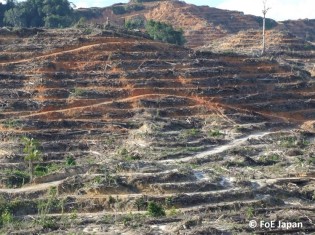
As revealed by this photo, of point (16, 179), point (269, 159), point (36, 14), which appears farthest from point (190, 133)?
point (36, 14)

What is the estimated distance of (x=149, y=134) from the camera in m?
35.1

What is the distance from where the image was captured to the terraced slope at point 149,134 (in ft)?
76.5

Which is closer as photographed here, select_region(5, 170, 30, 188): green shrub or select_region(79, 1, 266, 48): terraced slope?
select_region(5, 170, 30, 188): green shrub

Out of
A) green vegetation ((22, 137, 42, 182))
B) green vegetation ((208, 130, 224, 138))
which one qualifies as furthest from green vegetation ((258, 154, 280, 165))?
green vegetation ((22, 137, 42, 182))

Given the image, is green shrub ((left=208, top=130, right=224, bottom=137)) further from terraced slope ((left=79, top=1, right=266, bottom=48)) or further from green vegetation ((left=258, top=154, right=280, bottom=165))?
terraced slope ((left=79, top=1, right=266, bottom=48))

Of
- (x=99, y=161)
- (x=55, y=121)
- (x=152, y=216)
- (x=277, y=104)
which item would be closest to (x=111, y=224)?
(x=152, y=216)

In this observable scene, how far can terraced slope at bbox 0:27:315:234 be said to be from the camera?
918 inches

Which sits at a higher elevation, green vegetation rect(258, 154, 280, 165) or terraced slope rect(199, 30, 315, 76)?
terraced slope rect(199, 30, 315, 76)

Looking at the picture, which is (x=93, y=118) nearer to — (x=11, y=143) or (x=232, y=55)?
(x=11, y=143)

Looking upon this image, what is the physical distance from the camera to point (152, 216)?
22109 millimetres

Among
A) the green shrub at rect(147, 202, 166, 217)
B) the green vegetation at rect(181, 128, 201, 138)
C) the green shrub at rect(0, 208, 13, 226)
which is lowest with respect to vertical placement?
the green shrub at rect(0, 208, 13, 226)

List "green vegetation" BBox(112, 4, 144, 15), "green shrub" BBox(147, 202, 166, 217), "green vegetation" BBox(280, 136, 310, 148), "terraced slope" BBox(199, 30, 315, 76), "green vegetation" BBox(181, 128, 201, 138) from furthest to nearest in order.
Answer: "green vegetation" BBox(112, 4, 144, 15) < "terraced slope" BBox(199, 30, 315, 76) < "green vegetation" BBox(181, 128, 201, 138) < "green vegetation" BBox(280, 136, 310, 148) < "green shrub" BBox(147, 202, 166, 217)

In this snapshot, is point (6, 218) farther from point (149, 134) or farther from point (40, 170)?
point (149, 134)

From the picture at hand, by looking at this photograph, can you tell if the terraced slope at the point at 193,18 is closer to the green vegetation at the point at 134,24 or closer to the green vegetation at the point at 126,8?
the green vegetation at the point at 126,8
